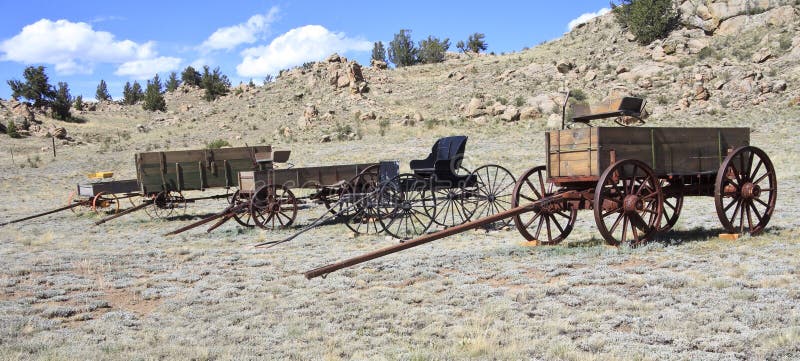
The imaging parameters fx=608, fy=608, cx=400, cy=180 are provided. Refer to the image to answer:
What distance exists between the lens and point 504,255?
857cm

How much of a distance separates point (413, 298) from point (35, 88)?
58155 millimetres

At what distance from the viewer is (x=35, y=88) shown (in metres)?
53.7

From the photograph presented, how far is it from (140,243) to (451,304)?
7991 mm

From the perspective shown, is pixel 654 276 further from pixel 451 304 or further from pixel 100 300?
pixel 100 300

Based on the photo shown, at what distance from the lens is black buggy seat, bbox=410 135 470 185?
11695 mm

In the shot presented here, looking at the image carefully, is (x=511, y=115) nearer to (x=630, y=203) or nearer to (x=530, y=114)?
(x=530, y=114)

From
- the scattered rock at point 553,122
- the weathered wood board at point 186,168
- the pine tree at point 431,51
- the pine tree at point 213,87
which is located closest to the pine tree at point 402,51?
the pine tree at point 431,51

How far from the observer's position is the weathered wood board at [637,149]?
8016 mm

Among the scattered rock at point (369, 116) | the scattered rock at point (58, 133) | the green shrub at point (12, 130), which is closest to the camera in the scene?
the scattered rock at point (369, 116)

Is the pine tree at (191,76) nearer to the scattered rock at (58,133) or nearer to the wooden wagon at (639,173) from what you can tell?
the scattered rock at (58,133)

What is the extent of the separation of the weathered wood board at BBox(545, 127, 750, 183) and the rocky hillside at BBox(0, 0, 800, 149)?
23089 mm

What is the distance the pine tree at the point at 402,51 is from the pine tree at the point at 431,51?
0.94 metres

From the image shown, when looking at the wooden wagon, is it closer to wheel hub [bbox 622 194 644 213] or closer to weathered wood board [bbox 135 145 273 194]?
wheel hub [bbox 622 194 644 213]

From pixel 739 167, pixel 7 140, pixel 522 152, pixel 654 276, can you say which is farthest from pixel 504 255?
pixel 7 140
